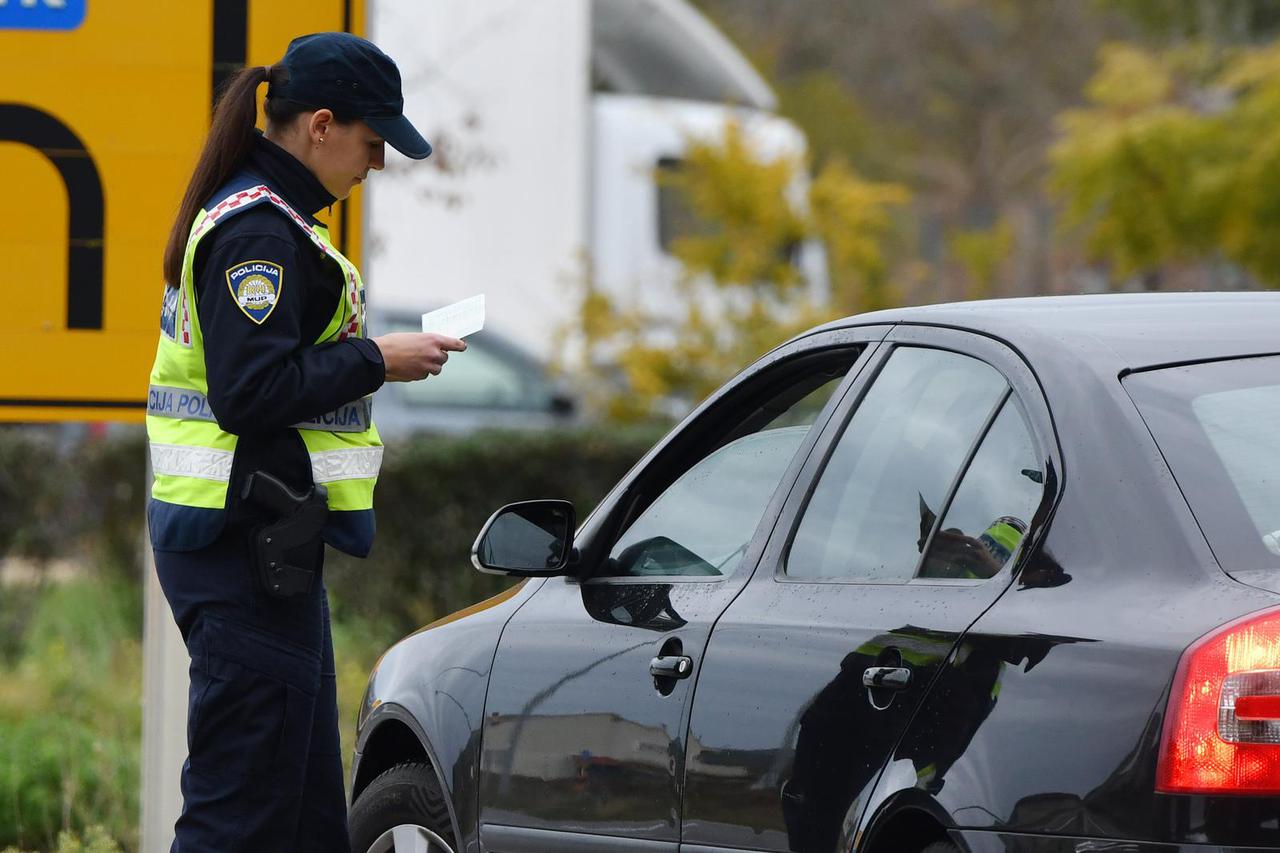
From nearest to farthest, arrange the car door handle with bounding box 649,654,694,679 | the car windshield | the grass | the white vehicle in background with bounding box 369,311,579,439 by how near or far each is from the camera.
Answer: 1. the car windshield
2. the car door handle with bounding box 649,654,694,679
3. the grass
4. the white vehicle in background with bounding box 369,311,579,439

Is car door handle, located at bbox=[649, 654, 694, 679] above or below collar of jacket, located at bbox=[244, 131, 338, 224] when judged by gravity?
below

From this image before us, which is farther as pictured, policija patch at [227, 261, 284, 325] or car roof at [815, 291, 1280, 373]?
policija patch at [227, 261, 284, 325]

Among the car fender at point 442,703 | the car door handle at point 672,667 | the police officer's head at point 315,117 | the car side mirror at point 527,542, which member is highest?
the police officer's head at point 315,117

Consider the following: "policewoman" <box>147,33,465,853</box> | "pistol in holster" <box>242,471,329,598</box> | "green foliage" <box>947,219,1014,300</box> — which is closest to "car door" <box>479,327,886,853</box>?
"policewoman" <box>147,33,465,853</box>

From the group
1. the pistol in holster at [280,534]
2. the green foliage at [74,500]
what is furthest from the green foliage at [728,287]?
the pistol in holster at [280,534]

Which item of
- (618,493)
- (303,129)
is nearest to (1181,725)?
(618,493)

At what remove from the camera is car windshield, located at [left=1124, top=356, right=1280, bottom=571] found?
2723 millimetres

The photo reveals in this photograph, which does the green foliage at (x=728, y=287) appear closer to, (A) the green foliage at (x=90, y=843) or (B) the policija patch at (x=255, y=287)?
(A) the green foliage at (x=90, y=843)

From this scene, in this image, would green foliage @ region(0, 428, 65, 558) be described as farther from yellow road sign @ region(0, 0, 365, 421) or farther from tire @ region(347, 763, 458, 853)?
tire @ region(347, 763, 458, 853)

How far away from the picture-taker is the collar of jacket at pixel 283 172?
154 inches

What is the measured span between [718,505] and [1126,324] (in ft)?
2.99

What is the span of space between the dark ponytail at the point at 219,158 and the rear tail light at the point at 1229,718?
2068mm

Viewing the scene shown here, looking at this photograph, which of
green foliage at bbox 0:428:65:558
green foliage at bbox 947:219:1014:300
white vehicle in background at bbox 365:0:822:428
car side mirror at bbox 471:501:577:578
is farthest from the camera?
green foliage at bbox 947:219:1014:300

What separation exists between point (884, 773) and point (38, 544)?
7.96 meters
